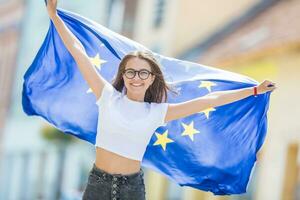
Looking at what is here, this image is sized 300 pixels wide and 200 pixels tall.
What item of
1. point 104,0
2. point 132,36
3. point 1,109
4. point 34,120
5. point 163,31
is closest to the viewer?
point 163,31

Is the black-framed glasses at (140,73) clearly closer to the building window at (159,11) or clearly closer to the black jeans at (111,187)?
the black jeans at (111,187)

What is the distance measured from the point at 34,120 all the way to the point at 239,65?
38.1ft

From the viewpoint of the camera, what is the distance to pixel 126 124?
155 inches

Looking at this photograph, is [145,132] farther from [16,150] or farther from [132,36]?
[16,150]

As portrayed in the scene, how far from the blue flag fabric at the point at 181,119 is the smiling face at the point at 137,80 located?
931mm

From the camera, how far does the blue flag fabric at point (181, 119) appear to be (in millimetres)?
5102

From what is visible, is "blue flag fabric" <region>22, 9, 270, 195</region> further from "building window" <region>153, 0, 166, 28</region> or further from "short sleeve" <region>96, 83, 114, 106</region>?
"building window" <region>153, 0, 166, 28</region>

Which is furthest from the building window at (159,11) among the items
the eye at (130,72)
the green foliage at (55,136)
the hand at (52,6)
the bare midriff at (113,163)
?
the bare midriff at (113,163)

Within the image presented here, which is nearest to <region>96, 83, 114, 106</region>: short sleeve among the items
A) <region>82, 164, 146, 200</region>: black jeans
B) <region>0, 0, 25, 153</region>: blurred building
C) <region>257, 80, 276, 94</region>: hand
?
<region>82, 164, 146, 200</region>: black jeans

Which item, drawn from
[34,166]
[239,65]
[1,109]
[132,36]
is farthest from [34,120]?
[239,65]

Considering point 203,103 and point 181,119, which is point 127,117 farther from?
point 181,119

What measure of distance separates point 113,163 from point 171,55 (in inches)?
559

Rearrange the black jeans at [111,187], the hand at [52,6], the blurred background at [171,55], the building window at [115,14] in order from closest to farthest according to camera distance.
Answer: the black jeans at [111,187], the hand at [52,6], the blurred background at [171,55], the building window at [115,14]

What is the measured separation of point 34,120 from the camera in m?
23.5
